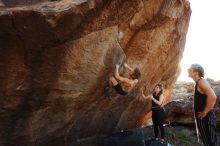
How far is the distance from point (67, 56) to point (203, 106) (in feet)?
12.1

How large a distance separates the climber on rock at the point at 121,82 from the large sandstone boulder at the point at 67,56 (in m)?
0.29

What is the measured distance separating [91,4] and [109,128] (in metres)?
5.96

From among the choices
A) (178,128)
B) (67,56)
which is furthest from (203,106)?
(178,128)

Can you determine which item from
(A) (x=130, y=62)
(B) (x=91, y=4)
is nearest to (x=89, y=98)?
(A) (x=130, y=62)

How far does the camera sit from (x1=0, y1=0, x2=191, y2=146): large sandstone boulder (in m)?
8.32

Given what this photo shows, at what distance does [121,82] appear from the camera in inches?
451

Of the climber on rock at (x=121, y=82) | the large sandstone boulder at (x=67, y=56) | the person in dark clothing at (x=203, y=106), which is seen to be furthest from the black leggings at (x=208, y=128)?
the climber on rock at (x=121, y=82)

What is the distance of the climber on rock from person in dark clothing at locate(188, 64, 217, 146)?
3584mm

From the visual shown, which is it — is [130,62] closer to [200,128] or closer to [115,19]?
[115,19]

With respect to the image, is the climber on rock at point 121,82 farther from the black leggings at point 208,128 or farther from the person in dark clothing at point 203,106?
the black leggings at point 208,128

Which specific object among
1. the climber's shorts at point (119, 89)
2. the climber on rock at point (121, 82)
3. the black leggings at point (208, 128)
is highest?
the climber on rock at point (121, 82)

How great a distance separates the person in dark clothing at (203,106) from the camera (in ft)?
24.7

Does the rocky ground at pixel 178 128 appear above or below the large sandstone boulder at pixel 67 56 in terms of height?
below

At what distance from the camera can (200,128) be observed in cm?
781
